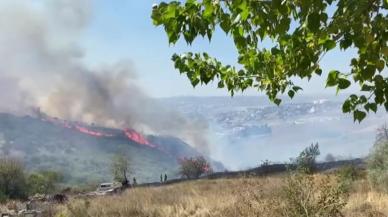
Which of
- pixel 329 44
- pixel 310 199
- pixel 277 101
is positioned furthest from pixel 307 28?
pixel 310 199

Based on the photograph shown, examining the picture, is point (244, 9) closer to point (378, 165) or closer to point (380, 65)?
point (380, 65)

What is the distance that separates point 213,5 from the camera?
3.64 m

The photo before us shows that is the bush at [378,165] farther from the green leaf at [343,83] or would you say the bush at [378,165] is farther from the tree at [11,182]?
the tree at [11,182]

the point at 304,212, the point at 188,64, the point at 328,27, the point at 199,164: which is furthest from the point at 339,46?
the point at 199,164

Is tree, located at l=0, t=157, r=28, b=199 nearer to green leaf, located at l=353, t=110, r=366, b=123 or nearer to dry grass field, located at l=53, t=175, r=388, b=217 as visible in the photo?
dry grass field, located at l=53, t=175, r=388, b=217

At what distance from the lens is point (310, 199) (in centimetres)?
1044

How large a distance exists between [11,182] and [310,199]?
137ft

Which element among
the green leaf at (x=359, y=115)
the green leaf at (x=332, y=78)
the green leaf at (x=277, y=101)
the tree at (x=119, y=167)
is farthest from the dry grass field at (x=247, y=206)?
the tree at (x=119, y=167)

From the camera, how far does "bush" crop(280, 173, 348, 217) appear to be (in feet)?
31.9

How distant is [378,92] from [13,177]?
48.2 metres

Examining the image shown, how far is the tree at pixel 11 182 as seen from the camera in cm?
4769

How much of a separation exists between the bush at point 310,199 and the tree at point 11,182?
1569 inches

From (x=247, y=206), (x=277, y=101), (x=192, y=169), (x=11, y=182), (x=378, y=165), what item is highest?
(x=192, y=169)

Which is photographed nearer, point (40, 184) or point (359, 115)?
point (359, 115)
